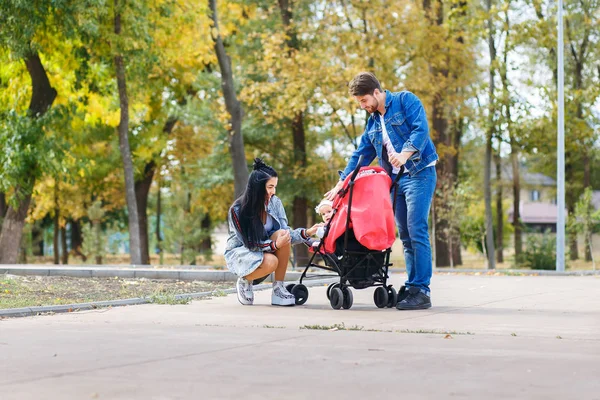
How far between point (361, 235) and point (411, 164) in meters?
0.93

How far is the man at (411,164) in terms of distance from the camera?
9.01 m

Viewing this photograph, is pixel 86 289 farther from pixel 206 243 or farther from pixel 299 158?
pixel 206 243

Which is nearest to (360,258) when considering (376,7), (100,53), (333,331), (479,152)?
(333,331)

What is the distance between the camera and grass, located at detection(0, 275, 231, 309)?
10164 millimetres

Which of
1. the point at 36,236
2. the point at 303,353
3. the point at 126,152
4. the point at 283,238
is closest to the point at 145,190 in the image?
the point at 36,236

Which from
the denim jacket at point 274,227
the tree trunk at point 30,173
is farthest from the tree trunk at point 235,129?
the denim jacket at point 274,227

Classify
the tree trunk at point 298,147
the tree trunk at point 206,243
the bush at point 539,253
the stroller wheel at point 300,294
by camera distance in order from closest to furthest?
the stroller wheel at point 300,294 → the bush at point 539,253 → the tree trunk at point 298,147 → the tree trunk at point 206,243

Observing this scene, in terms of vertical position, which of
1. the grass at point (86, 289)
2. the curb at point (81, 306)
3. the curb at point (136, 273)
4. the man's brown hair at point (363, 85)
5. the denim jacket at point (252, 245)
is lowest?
the curb at point (81, 306)

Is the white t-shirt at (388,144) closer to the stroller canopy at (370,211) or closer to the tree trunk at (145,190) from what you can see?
the stroller canopy at (370,211)

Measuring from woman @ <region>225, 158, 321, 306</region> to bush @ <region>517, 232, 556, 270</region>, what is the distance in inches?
680

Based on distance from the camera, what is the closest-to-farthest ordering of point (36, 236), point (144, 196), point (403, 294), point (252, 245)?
point (403, 294) → point (252, 245) → point (144, 196) → point (36, 236)

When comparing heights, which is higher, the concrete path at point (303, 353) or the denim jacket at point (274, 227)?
the denim jacket at point (274, 227)

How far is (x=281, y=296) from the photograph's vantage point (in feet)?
31.8

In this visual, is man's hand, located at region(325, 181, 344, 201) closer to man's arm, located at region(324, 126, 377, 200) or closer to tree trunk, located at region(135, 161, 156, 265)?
man's arm, located at region(324, 126, 377, 200)
